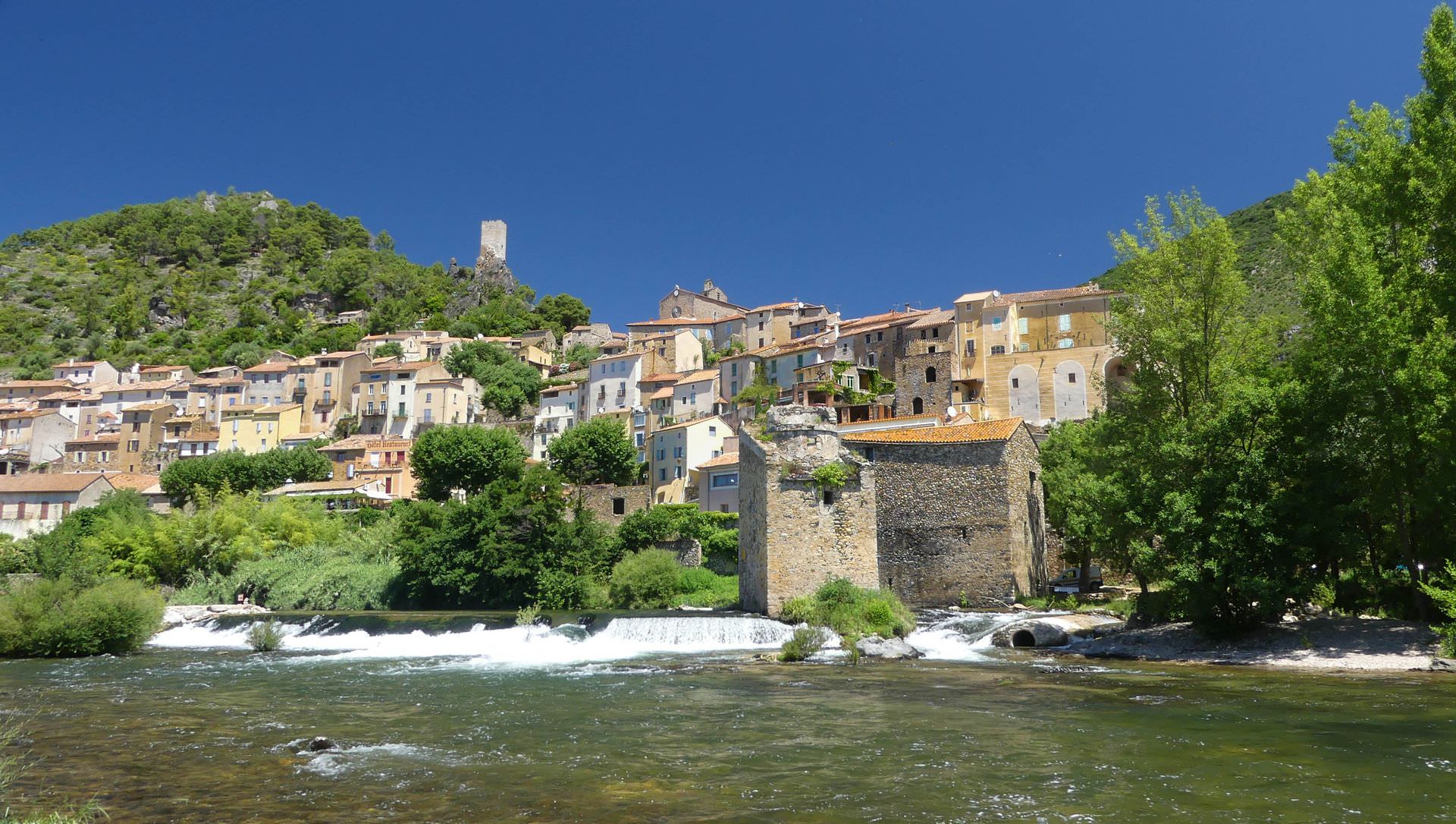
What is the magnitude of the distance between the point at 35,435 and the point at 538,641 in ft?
233

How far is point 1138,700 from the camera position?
1324 centimetres

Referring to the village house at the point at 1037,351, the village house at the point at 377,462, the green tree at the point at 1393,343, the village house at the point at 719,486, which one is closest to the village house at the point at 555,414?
the village house at the point at 377,462

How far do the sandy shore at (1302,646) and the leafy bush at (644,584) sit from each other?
1492 centimetres

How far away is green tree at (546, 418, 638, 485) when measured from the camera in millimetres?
52531

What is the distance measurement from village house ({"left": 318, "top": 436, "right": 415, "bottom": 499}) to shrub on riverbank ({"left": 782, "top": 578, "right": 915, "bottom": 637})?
1657 inches

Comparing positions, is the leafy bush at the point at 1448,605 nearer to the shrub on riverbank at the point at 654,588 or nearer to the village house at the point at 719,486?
the shrub on riverbank at the point at 654,588

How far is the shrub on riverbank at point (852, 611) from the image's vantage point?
70.7ft

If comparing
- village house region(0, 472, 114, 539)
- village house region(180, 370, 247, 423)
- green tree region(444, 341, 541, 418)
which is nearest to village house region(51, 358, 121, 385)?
village house region(180, 370, 247, 423)

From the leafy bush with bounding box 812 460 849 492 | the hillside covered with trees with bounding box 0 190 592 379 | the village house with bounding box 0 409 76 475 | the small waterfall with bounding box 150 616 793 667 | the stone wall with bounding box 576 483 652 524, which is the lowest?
the small waterfall with bounding box 150 616 793 667

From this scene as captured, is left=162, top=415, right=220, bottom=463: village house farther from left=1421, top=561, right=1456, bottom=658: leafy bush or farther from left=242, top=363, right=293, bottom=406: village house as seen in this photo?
left=1421, top=561, right=1456, bottom=658: leafy bush

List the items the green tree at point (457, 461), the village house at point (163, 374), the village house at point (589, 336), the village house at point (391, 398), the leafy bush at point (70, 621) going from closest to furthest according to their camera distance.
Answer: the leafy bush at point (70, 621), the green tree at point (457, 461), the village house at point (391, 398), the village house at point (163, 374), the village house at point (589, 336)

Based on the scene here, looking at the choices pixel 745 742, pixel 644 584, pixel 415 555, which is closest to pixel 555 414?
pixel 415 555

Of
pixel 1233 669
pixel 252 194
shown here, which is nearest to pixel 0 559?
pixel 1233 669

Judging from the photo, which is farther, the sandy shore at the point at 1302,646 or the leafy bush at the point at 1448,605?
the sandy shore at the point at 1302,646
